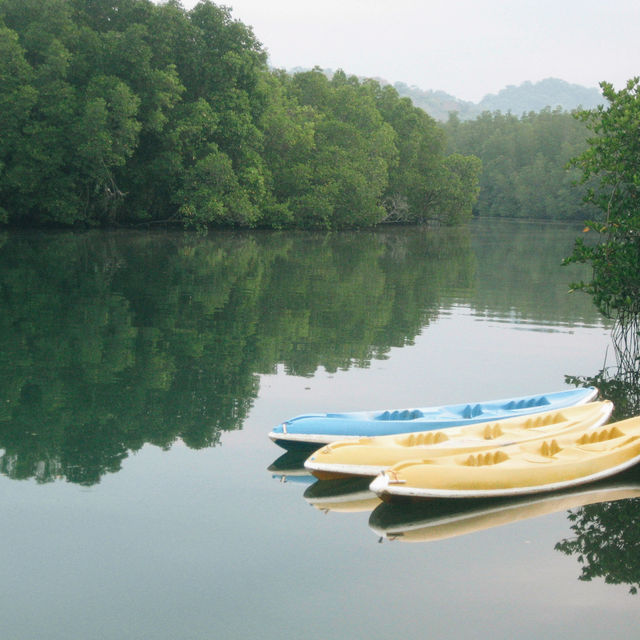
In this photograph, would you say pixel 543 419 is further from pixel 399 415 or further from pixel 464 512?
pixel 464 512

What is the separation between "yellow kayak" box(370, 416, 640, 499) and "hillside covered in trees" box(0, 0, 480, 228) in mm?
31401

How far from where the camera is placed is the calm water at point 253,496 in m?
5.82

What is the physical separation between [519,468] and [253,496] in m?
2.46

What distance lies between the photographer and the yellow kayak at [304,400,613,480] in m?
7.82

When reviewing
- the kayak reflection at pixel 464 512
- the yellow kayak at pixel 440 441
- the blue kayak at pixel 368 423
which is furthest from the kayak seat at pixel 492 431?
the kayak reflection at pixel 464 512

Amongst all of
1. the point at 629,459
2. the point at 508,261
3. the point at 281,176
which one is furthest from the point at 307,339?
the point at 281,176

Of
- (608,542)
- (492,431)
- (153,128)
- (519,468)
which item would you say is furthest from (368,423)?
(153,128)

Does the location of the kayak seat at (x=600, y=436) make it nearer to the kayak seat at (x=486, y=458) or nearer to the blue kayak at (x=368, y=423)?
the blue kayak at (x=368, y=423)

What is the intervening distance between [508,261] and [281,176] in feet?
62.4

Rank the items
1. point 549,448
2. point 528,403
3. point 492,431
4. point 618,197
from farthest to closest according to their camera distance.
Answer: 1. point 618,197
2. point 528,403
3. point 492,431
4. point 549,448

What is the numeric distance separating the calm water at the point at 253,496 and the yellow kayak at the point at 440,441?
1.13ft

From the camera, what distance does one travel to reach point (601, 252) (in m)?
12.9

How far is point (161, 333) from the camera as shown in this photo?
15.3 m

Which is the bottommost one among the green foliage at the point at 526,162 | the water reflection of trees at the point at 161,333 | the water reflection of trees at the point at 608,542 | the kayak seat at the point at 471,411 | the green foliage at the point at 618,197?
the water reflection of trees at the point at 608,542
